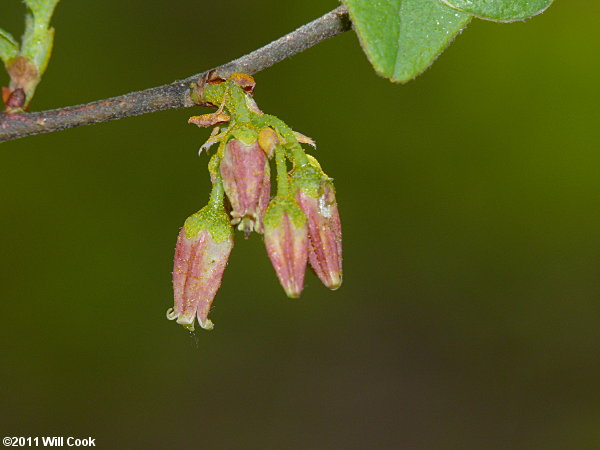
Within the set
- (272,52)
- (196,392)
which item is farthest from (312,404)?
(272,52)

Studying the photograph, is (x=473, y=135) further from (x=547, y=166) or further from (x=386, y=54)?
(x=386, y=54)

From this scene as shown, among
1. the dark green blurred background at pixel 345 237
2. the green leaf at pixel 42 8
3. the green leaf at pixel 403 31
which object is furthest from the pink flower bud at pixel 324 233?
the dark green blurred background at pixel 345 237

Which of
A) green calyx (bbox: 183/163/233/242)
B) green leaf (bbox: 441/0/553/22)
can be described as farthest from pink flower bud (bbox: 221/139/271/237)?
green leaf (bbox: 441/0/553/22)

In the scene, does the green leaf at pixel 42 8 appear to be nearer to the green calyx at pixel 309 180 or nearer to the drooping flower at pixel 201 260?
the drooping flower at pixel 201 260

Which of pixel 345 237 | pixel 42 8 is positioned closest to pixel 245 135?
pixel 42 8

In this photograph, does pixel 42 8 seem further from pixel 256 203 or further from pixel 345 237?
pixel 345 237

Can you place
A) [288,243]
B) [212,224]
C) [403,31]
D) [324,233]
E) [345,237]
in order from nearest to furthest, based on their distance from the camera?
1. [403,31]
2. [288,243]
3. [324,233]
4. [212,224]
5. [345,237]
